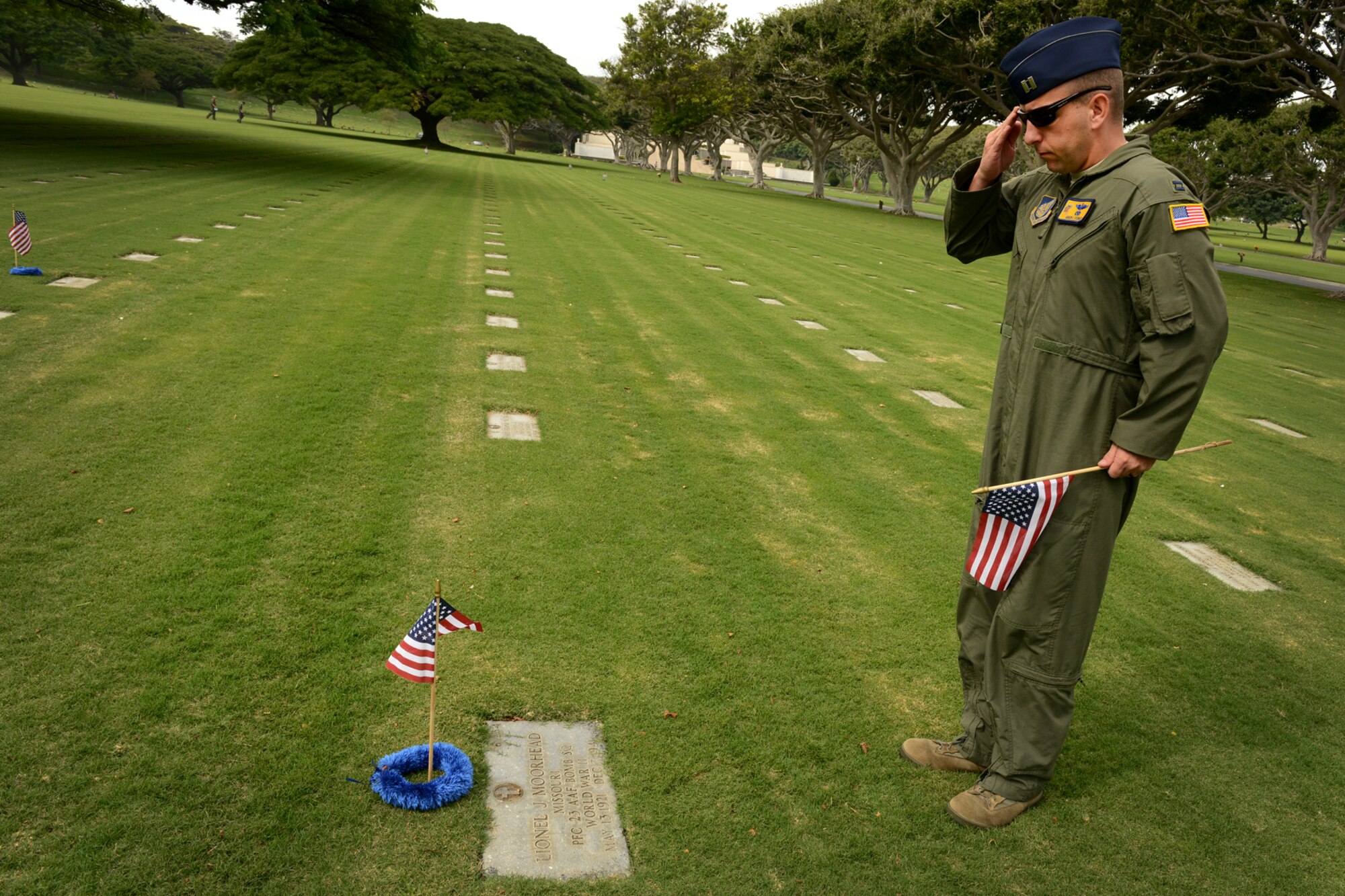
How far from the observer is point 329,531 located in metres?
4.21

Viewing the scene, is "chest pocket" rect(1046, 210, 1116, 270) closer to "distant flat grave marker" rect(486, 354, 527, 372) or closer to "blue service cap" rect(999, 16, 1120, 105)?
"blue service cap" rect(999, 16, 1120, 105)

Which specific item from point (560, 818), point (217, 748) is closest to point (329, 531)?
point (217, 748)

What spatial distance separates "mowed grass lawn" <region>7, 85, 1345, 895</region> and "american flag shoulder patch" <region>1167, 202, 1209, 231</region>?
80.8 inches

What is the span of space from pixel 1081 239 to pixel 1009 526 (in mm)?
952

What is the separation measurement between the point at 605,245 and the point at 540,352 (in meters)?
8.75

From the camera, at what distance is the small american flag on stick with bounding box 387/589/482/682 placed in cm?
267

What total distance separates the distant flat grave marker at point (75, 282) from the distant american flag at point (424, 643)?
7.74m

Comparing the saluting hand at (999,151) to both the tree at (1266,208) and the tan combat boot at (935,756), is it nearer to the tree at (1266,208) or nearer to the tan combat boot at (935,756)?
the tan combat boot at (935,756)

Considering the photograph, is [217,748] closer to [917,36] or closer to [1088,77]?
[1088,77]

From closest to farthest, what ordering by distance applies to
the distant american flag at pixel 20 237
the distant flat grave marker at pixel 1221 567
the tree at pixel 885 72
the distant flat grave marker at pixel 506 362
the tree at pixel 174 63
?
the distant flat grave marker at pixel 1221 567, the distant flat grave marker at pixel 506 362, the distant american flag at pixel 20 237, the tree at pixel 885 72, the tree at pixel 174 63

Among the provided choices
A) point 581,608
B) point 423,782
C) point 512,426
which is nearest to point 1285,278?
point 512,426

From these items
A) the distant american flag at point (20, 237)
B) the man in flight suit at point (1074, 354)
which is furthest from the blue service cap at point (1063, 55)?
the distant american flag at point (20, 237)

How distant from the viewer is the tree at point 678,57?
157 ft

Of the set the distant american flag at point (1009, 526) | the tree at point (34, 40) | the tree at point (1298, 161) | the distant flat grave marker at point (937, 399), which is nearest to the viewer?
the distant american flag at point (1009, 526)
